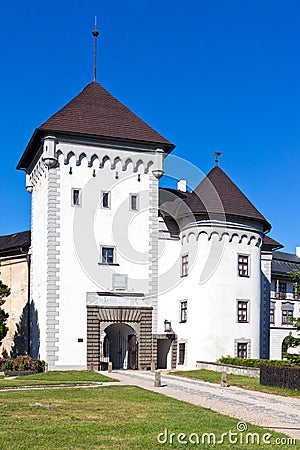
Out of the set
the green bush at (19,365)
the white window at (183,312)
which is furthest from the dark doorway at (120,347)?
the green bush at (19,365)

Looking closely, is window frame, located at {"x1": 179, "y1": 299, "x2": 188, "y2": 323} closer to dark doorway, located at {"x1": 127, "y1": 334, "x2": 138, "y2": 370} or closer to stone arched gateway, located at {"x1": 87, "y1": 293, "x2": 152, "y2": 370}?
stone arched gateway, located at {"x1": 87, "y1": 293, "x2": 152, "y2": 370}

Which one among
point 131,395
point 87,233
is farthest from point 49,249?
point 131,395

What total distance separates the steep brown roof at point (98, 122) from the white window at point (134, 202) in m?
2.82

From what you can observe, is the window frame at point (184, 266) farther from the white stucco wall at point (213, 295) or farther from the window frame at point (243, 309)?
the window frame at point (243, 309)

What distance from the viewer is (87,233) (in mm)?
30562

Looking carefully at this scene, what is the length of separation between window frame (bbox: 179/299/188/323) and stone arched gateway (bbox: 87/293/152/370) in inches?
78.6

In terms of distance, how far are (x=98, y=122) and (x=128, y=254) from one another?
6809mm

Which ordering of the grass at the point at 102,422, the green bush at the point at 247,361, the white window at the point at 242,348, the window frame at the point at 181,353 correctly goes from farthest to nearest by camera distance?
the window frame at the point at 181,353 < the white window at the point at 242,348 < the green bush at the point at 247,361 < the grass at the point at 102,422

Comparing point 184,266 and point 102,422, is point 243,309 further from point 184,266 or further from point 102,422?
point 102,422

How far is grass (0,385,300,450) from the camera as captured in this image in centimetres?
1077

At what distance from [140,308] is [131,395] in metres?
12.9

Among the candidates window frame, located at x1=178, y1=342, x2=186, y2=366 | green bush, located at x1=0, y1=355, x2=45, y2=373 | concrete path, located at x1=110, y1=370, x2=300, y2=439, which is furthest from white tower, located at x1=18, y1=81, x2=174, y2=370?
concrete path, located at x1=110, y1=370, x2=300, y2=439

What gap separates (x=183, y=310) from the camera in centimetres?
3259

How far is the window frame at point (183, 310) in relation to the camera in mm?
32375
